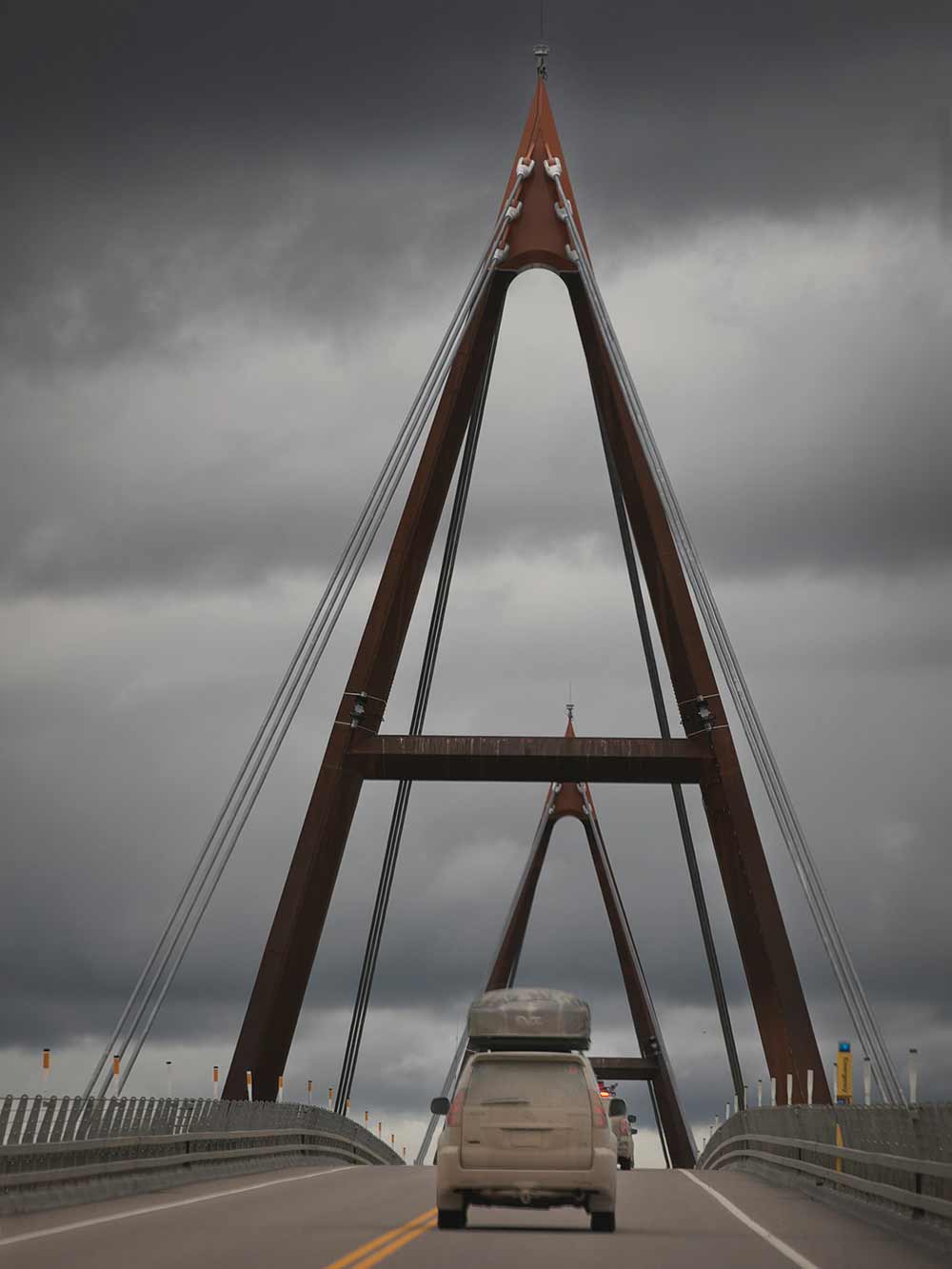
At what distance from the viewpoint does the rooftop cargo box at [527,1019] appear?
3419 centimetres

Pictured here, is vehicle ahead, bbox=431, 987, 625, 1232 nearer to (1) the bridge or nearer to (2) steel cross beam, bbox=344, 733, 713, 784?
(1) the bridge

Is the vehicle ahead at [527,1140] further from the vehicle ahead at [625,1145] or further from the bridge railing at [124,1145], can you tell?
the vehicle ahead at [625,1145]

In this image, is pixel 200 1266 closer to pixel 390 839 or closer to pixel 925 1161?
pixel 925 1161

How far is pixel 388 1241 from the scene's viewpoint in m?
17.6

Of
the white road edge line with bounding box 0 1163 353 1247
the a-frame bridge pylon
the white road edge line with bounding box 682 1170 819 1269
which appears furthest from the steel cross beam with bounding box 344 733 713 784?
the a-frame bridge pylon

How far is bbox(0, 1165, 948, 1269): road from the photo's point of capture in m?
15.7

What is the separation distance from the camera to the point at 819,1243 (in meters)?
18.3

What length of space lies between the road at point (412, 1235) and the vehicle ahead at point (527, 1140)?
0.39 meters

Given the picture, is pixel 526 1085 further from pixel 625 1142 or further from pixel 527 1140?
pixel 625 1142

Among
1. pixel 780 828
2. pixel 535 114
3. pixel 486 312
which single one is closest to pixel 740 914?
pixel 780 828

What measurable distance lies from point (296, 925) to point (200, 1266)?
30.5 meters

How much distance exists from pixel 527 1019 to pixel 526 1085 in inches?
612

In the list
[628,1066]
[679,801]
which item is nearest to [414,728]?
[679,801]

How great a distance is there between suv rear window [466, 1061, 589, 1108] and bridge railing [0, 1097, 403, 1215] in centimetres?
466
